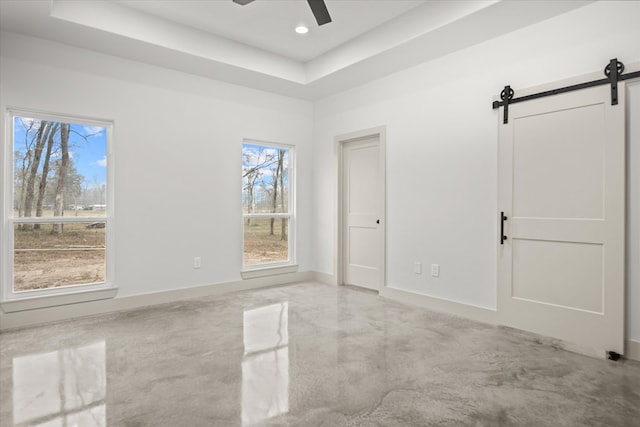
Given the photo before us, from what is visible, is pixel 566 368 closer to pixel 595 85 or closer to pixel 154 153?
pixel 595 85

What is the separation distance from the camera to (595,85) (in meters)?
2.85

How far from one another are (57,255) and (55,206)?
494mm

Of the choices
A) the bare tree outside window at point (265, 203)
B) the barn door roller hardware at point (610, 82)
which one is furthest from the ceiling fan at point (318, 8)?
the bare tree outside window at point (265, 203)

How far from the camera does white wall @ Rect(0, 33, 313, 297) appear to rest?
140 inches

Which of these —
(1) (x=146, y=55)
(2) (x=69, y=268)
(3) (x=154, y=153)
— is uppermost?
(1) (x=146, y=55)

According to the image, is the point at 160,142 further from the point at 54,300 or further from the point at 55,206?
the point at 54,300

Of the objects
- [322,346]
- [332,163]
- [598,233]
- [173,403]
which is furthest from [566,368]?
[332,163]

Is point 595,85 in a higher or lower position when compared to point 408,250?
higher

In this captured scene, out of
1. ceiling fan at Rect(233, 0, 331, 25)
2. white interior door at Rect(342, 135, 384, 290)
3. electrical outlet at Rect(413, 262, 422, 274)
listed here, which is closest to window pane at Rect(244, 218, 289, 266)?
white interior door at Rect(342, 135, 384, 290)

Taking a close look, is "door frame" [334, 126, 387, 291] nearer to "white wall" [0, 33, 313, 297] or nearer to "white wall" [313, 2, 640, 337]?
"white wall" [313, 2, 640, 337]

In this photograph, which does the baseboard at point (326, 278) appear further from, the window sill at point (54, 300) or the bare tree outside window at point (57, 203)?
the bare tree outside window at point (57, 203)

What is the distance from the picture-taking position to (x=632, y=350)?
2.67m

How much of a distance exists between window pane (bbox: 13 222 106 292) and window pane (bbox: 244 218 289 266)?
1.76m

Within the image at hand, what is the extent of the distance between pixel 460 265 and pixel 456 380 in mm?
1620
